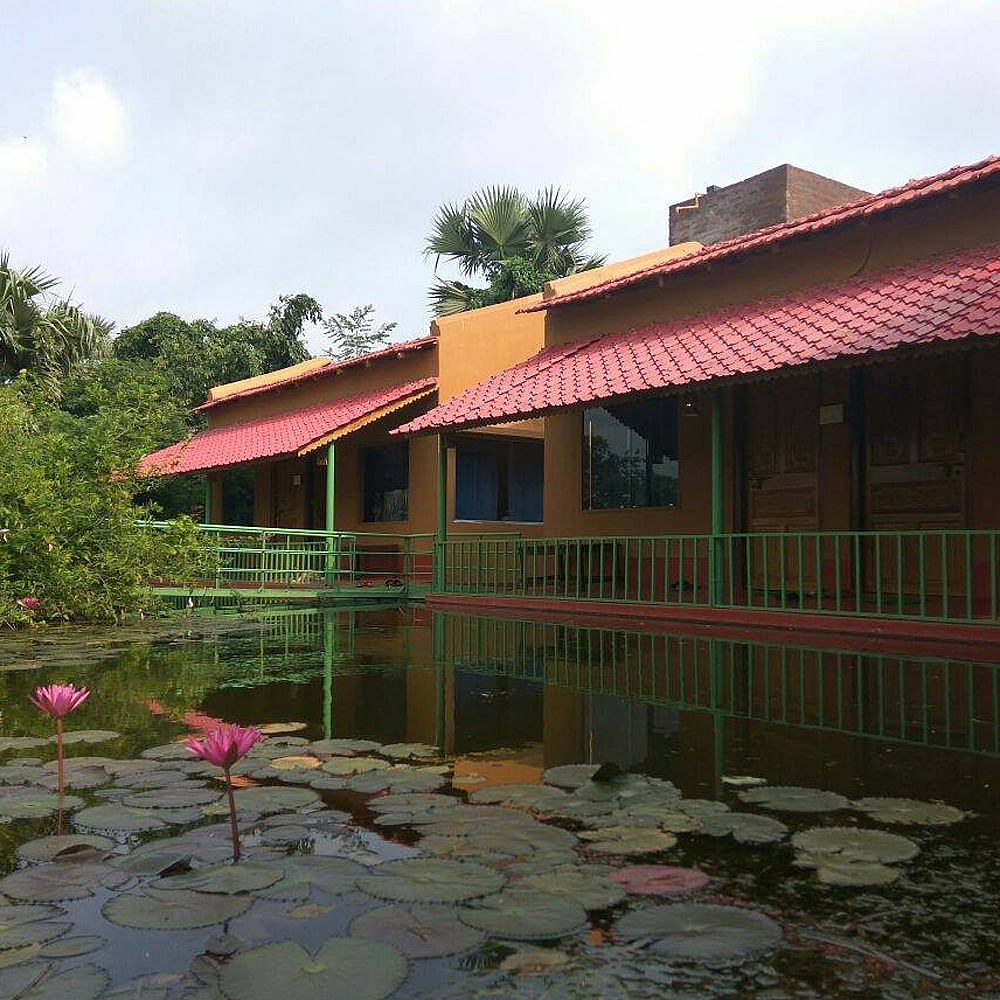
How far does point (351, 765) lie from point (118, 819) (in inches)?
38.1

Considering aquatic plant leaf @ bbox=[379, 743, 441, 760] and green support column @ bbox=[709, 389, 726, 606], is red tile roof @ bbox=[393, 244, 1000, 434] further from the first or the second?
aquatic plant leaf @ bbox=[379, 743, 441, 760]

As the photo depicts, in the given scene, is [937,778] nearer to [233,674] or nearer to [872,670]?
[872,670]

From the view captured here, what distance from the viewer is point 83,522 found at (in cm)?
1015

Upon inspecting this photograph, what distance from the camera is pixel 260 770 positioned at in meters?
3.58

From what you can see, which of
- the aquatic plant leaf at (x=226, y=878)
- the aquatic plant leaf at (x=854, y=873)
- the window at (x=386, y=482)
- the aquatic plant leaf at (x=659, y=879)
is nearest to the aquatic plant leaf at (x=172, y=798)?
the aquatic plant leaf at (x=226, y=878)

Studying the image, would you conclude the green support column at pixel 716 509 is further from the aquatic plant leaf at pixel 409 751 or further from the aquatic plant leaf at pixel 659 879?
the aquatic plant leaf at pixel 659 879

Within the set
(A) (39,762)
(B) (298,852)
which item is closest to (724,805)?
(B) (298,852)

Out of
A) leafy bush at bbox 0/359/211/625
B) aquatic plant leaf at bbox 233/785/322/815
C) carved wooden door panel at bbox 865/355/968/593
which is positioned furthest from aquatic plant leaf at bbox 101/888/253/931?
carved wooden door panel at bbox 865/355/968/593

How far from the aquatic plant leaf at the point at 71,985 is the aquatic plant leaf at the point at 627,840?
1.28 meters

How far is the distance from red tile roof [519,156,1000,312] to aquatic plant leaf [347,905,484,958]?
969 cm

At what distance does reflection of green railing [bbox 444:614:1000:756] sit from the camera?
4637 mm

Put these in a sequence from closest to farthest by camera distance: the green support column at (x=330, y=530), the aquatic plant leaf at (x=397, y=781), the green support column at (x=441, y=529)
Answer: the aquatic plant leaf at (x=397, y=781) < the green support column at (x=441, y=529) < the green support column at (x=330, y=530)

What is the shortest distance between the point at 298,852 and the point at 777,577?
9.32 metres

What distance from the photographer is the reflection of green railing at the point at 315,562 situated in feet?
47.0
